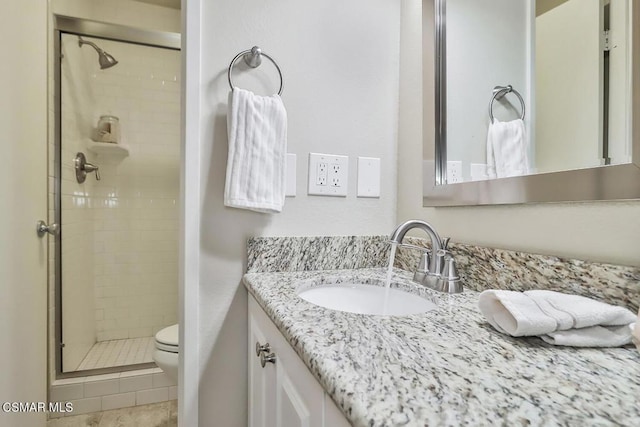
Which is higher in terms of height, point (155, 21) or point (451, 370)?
point (155, 21)

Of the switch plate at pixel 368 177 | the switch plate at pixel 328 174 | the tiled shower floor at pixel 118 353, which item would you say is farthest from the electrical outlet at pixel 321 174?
the tiled shower floor at pixel 118 353

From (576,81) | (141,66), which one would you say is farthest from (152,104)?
(576,81)

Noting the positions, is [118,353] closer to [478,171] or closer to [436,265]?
[436,265]

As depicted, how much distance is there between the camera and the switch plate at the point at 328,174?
1058 millimetres

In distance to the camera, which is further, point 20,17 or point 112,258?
point 112,258

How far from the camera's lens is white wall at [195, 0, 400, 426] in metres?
0.96

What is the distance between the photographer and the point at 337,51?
43.1 inches

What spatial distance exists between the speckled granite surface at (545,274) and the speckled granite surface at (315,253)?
0.98ft

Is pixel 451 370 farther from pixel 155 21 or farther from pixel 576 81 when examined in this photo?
pixel 155 21

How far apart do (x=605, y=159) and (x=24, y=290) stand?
1702 millimetres

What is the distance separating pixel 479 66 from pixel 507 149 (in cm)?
29

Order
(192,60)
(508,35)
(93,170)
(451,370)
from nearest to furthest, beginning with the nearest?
(451,370)
(508,35)
(192,60)
(93,170)

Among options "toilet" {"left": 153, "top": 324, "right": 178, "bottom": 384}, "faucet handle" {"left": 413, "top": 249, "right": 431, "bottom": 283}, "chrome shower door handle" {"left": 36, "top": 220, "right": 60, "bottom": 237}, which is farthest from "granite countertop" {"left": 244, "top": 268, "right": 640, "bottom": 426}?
"chrome shower door handle" {"left": 36, "top": 220, "right": 60, "bottom": 237}

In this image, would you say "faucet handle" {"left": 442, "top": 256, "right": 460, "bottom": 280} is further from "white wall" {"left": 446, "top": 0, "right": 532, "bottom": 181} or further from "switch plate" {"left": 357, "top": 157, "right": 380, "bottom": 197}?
"switch plate" {"left": 357, "top": 157, "right": 380, "bottom": 197}
